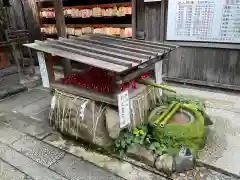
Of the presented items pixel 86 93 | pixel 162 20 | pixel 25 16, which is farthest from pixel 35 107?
pixel 25 16

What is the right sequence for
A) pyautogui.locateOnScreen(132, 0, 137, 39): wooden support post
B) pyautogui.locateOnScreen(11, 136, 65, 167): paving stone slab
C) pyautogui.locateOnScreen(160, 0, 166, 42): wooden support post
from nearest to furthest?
pyautogui.locateOnScreen(11, 136, 65, 167): paving stone slab → pyautogui.locateOnScreen(160, 0, 166, 42): wooden support post → pyautogui.locateOnScreen(132, 0, 137, 39): wooden support post

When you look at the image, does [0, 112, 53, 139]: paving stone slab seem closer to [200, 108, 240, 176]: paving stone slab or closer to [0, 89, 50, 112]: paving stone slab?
[0, 89, 50, 112]: paving stone slab

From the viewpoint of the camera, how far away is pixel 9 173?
4.05m

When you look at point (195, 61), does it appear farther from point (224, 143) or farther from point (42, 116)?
point (42, 116)

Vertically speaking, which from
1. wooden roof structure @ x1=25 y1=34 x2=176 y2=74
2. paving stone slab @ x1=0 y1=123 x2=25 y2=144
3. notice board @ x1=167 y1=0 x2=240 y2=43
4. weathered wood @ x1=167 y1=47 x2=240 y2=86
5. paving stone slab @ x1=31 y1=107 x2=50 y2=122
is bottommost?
paving stone slab @ x1=0 y1=123 x2=25 y2=144

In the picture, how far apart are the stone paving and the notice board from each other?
4580mm

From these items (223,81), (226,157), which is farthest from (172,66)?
(226,157)

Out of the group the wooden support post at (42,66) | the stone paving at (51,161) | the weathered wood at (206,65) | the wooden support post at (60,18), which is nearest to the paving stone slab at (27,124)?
the stone paving at (51,161)

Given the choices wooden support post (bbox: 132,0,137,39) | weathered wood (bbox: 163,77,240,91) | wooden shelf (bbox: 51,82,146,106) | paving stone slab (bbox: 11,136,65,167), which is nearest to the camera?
wooden shelf (bbox: 51,82,146,106)

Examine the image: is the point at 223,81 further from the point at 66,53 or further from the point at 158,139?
the point at 66,53

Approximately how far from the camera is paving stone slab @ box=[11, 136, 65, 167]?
4.39m

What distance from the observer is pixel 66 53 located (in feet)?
13.2

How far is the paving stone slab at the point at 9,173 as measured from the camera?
3934 millimetres

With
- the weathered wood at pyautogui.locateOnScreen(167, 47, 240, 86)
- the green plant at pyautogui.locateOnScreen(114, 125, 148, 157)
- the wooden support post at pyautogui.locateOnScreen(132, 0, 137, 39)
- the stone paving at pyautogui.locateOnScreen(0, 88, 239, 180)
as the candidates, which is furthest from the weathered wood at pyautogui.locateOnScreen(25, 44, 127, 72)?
the weathered wood at pyautogui.locateOnScreen(167, 47, 240, 86)
